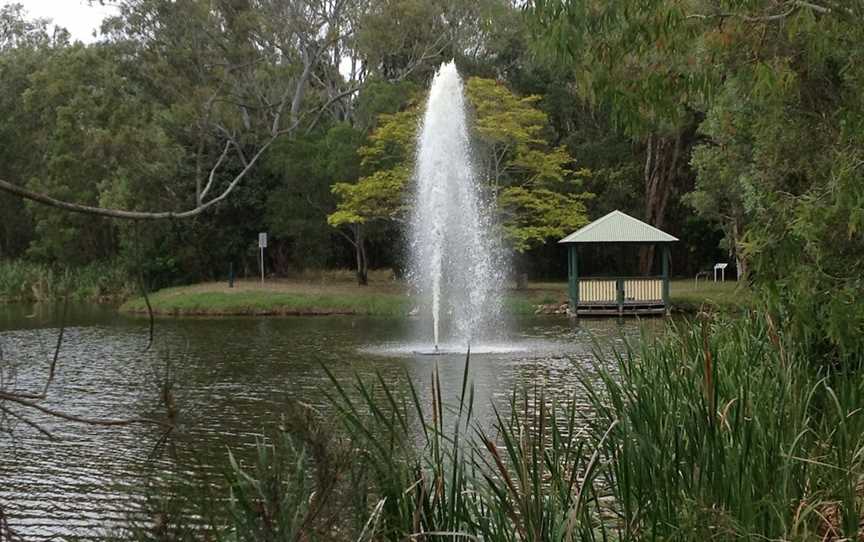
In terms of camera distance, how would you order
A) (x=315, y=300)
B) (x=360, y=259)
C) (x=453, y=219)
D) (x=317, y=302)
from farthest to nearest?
(x=360, y=259) < (x=315, y=300) < (x=317, y=302) < (x=453, y=219)

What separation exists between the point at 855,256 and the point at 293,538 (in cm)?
504

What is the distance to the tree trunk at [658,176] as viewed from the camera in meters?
36.8

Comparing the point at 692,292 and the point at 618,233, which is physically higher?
the point at 618,233

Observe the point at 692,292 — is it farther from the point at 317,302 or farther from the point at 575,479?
the point at 575,479

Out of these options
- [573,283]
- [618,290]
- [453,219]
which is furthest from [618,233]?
→ [453,219]

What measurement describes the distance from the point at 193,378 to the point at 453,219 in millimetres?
15958

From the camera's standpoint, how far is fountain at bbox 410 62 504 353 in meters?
28.2

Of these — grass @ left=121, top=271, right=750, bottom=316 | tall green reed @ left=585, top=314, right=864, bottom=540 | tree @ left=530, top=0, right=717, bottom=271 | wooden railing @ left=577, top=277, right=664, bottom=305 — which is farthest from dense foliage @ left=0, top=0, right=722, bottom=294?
tall green reed @ left=585, top=314, right=864, bottom=540

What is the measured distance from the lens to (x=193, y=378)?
14531 mm

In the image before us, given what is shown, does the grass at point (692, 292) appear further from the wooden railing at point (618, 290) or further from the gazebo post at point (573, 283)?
the gazebo post at point (573, 283)

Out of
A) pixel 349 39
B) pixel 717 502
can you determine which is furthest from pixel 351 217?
pixel 717 502

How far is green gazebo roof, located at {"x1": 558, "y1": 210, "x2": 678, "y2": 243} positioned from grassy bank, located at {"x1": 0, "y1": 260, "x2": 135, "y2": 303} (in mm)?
16271

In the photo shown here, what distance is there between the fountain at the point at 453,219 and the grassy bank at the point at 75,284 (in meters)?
11.6

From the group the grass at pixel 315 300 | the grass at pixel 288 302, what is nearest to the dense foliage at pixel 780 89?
the grass at pixel 315 300
